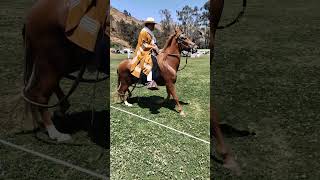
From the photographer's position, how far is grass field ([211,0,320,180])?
20.2ft

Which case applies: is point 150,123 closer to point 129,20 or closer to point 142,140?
point 142,140

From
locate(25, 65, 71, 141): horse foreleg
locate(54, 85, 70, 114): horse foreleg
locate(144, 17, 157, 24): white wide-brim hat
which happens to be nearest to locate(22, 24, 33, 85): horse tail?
locate(25, 65, 71, 141): horse foreleg

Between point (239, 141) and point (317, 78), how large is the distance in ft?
19.5

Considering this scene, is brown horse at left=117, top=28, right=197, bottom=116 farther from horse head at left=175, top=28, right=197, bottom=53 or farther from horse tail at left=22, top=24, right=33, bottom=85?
horse tail at left=22, top=24, right=33, bottom=85

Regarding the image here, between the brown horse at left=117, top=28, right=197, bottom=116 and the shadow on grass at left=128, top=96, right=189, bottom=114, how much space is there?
101 millimetres

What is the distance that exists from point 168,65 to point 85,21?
1601mm

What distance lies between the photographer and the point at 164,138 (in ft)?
16.9

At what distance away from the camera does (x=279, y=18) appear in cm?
1936


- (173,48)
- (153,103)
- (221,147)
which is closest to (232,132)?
(221,147)

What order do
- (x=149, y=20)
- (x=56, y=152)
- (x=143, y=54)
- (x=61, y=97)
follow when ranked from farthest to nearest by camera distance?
(x=143, y=54), (x=56, y=152), (x=61, y=97), (x=149, y=20)

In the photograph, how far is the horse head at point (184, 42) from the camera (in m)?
5.75

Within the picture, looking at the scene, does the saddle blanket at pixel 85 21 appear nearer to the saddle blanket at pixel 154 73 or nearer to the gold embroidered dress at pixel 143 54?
the gold embroidered dress at pixel 143 54

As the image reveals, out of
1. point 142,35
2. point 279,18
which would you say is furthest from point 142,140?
point 279,18

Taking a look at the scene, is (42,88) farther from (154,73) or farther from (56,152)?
(154,73)
